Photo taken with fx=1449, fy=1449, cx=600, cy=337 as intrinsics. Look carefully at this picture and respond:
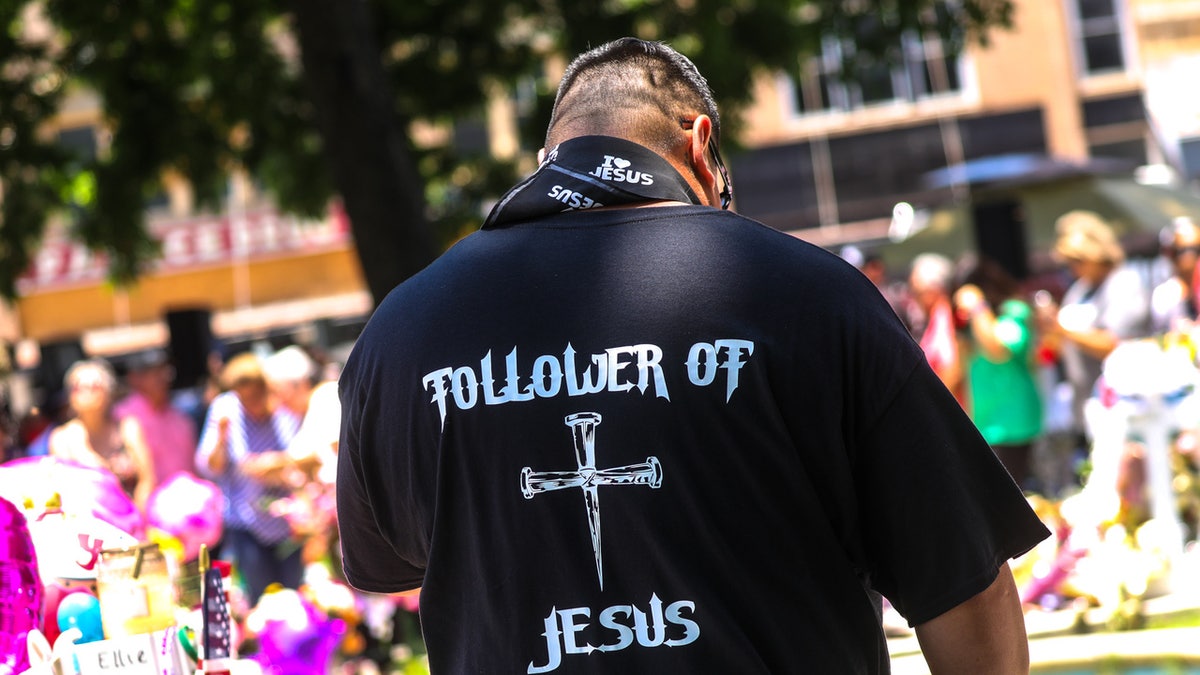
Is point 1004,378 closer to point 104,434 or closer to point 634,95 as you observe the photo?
point 104,434

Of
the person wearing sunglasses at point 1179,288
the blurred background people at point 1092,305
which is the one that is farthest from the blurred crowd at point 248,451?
the person wearing sunglasses at point 1179,288

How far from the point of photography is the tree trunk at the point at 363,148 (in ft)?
24.5

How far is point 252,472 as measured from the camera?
A: 646 cm

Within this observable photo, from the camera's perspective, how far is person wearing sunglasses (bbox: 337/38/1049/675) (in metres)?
1.60

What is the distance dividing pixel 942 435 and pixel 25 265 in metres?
8.98

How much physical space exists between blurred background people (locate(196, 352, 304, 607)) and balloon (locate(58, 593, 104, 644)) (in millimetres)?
3517

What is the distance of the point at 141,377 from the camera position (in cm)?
819

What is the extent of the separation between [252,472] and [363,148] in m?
1.94

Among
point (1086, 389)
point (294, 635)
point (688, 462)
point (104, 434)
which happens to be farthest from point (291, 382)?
point (688, 462)

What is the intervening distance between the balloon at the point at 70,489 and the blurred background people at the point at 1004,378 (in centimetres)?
500

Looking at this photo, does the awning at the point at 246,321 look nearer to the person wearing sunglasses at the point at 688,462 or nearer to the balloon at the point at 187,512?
the balloon at the point at 187,512

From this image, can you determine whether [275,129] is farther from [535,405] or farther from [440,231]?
[535,405]

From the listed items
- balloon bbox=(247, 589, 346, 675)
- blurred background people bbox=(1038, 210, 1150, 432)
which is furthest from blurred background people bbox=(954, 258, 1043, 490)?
balloon bbox=(247, 589, 346, 675)

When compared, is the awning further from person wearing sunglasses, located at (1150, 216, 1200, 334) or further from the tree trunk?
person wearing sunglasses, located at (1150, 216, 1200, 334)
